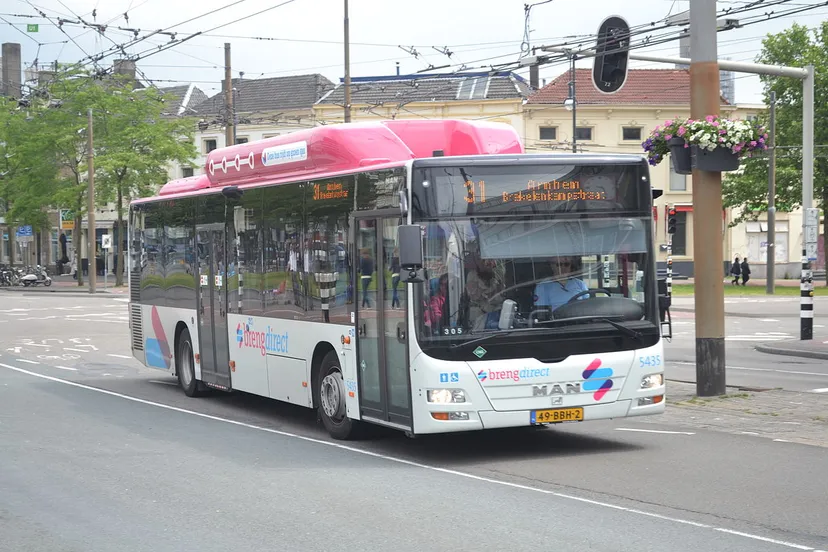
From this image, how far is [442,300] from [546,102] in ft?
186

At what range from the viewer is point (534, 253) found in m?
10.6

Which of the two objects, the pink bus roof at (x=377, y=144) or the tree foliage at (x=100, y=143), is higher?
the tree foliage at (x=100, y=143)

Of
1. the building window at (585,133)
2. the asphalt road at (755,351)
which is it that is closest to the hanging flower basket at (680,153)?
the asphalt road at (755,351)

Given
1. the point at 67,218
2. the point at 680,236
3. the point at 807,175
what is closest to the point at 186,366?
the point at 807,175

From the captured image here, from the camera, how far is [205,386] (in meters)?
16.8

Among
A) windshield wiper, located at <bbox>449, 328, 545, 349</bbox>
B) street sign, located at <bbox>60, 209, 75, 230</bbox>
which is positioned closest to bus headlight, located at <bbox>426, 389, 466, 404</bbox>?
windshield wiper, located at <bbox>449, 328, 545, 349</bbox>

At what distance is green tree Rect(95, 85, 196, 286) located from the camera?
58.0 meters

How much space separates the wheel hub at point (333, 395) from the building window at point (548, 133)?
54.8m

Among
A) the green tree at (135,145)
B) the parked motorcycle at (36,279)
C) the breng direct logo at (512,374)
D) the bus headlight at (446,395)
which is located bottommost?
the parked motorcycle at (36,279)

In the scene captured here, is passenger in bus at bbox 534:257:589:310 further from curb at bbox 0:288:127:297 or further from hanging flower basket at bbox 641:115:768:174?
curb at bbox 0:288:127:297

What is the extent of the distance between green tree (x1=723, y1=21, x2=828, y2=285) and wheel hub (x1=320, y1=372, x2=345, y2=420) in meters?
47.2

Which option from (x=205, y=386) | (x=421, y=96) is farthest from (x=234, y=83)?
(x=205, y=386)

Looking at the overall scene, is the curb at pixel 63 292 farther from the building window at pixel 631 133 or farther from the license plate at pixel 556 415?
the license plate at pixel 556 415

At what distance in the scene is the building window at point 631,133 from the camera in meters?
66.6
